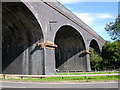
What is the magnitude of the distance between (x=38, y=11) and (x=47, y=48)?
3380mm

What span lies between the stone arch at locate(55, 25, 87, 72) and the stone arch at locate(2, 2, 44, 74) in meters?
9.29

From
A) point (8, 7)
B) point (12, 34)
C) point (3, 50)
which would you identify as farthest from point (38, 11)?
point (3, 50)

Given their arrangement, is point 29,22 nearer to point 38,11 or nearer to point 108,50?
point 38,11

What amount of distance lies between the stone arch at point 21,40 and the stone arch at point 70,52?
30.5 feet

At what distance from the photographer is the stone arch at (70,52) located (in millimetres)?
25719

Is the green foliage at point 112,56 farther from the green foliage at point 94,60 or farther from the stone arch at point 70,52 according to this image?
the stone arch at point 70,52

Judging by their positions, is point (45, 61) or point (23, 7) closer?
point (23, 7)

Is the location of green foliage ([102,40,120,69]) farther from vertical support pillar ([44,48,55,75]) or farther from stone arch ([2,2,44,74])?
stone arch ([2,2,44,74])

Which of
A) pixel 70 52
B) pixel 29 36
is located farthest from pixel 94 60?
pixel 29 36

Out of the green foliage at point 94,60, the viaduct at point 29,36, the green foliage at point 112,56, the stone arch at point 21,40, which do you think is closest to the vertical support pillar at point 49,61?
the viaduct at point 29,36

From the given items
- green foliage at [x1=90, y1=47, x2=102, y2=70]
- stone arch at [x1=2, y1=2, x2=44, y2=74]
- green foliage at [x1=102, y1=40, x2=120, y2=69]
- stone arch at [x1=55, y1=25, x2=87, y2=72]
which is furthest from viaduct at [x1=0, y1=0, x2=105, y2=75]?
green foliage at [x1=102, y1=40, x2=120, y2=69]

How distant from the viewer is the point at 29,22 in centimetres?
1512

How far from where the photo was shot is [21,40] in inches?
648

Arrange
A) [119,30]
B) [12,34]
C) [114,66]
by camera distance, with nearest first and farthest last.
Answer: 1. [12,34]
2. [114,66]
3. [119,30]
